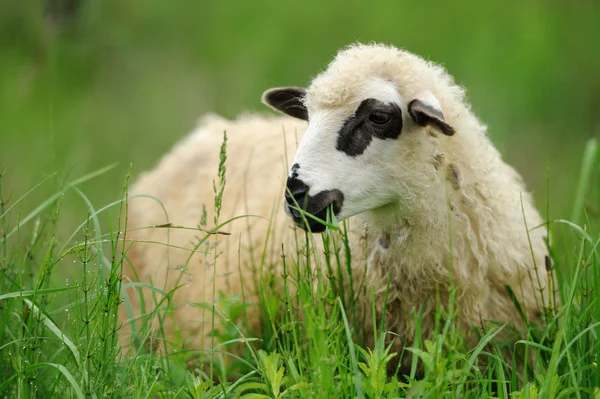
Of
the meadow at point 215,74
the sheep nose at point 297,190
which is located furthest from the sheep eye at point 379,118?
the meadow at point 215,74

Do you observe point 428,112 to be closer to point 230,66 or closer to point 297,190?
point 297,190

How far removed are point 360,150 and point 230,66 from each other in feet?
19.9

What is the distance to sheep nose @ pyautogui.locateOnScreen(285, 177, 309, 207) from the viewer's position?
317 centimetres

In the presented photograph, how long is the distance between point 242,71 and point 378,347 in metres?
6.37

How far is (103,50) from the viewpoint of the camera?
9.71 m

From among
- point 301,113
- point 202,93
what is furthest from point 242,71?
point 301,113

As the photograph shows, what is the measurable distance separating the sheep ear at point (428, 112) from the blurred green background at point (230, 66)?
3.04m

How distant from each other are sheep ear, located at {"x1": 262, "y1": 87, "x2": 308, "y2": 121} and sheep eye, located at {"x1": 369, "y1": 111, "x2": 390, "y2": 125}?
1.77 ft

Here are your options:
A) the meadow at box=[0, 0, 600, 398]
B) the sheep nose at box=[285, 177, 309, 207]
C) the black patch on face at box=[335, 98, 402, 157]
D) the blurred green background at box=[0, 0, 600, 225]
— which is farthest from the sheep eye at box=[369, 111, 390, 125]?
the blurred green background at box=[0, 0, 600, 225]

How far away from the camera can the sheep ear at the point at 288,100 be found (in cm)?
378

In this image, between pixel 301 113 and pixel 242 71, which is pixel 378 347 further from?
pixel 242 71

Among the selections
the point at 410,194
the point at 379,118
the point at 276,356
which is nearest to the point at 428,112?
the point at 379,118

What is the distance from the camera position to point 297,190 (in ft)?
10.4

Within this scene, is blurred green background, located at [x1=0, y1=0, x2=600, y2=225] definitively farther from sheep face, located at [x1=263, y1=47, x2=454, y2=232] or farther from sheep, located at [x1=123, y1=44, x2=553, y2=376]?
sheep face, located at [x1=263, y1=47, x2=454, y2=232]
